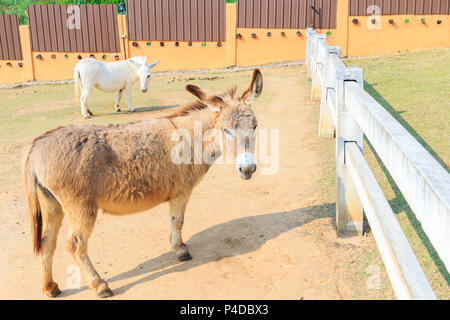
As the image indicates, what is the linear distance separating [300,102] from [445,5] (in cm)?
941

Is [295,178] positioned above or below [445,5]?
below

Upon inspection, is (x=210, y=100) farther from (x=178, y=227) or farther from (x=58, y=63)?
(x=58, y=63)

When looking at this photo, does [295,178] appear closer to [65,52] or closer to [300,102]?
[300,102]

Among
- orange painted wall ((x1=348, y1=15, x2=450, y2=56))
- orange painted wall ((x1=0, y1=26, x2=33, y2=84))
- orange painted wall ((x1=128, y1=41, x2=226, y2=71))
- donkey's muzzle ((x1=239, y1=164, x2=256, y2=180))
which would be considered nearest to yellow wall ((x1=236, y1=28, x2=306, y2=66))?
orange painted wall ((x1=128, y1=41, x2=226, y2=71))

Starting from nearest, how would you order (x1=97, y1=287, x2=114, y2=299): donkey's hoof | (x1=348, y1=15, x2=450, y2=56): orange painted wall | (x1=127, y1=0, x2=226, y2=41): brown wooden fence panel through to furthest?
1. (x1=97, y1=287, x2=114, y2=299): donkey's hoof
2. (x1=348, y1=15, x2=450, y2=56): orange painted wall
3. (x1=127, y1=0, x2=226, y2=41): brown wooden fence panel

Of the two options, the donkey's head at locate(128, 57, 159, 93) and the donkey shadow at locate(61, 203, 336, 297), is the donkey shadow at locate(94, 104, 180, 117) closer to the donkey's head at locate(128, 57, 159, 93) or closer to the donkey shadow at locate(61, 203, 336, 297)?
the donkey's head at locate(128, 57, 159, 93)

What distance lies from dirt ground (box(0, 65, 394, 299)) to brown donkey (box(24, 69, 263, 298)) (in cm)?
30

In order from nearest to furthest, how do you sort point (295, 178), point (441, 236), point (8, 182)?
point (441, 236)
point (295, 178)
point (8, 182)

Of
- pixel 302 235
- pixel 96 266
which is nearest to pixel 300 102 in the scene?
pixel 302 235

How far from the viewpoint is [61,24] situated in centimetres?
1719

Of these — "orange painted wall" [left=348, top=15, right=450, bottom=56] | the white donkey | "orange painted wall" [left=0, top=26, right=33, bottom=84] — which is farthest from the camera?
"orange painted wall" [left=0, top=26, right=33, bottom=84]

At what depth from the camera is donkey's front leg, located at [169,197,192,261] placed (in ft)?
13.5

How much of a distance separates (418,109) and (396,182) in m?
5.69

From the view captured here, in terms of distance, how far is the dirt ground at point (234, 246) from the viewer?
3479mm
